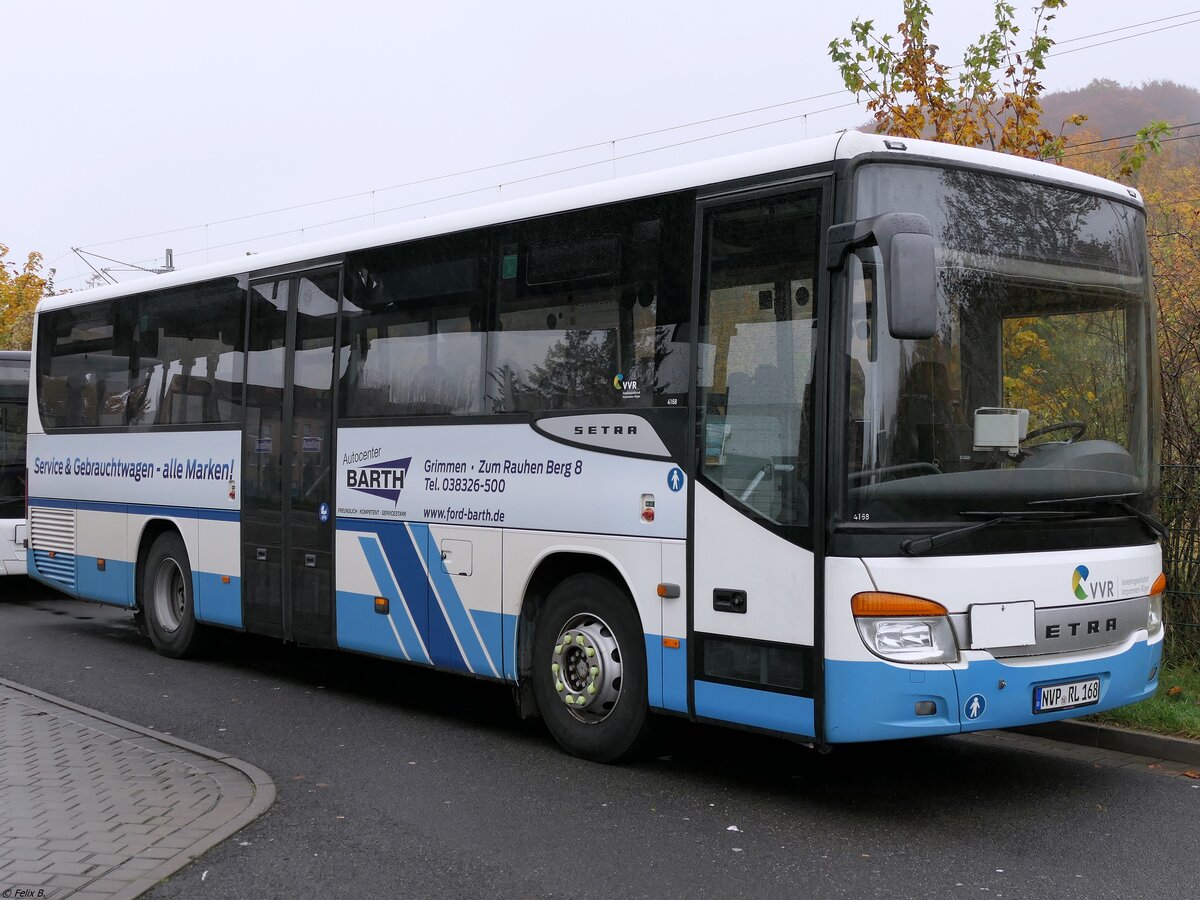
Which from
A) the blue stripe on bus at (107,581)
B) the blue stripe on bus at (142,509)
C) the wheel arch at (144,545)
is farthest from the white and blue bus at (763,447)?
the blue stripe on bus at (107,581)

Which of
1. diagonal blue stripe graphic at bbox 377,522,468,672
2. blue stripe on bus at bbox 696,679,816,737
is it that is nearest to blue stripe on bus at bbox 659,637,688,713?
blue stripe on bus at bbox 696,679,816,737

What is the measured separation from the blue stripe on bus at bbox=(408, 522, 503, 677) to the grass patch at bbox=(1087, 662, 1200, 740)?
368 cm

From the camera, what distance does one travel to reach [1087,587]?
645 cm

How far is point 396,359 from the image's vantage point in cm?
894

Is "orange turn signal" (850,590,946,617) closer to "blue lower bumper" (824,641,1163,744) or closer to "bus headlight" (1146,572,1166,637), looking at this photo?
"blue lower bumper" (824,641,1163,744)

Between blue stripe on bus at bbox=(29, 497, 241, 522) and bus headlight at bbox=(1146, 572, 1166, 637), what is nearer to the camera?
bus headlight at bbox=(1146, 572, 1166, 637)

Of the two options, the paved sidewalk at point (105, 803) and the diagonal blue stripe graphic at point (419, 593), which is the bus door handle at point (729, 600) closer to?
the diagonal blue stripe graphic at point (419, 593)

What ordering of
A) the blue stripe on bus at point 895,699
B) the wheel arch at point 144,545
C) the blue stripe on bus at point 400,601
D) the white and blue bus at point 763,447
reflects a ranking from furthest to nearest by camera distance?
the wheel arch at point 144,545 < the blue stripe on bus at point 400,601 < the white and blue bus at point 763,447 < the blue stripe on bus at point 895,699

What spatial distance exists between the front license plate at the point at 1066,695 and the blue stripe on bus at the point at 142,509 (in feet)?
21.3

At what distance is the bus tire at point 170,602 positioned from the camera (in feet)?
37.4

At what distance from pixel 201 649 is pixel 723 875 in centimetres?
732

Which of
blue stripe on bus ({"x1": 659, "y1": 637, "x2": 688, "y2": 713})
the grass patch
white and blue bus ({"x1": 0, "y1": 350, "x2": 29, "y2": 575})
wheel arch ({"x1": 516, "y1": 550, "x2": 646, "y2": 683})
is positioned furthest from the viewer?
white and blue bus ({"x1": 0, "y1": 350, "x2": 29, "y2": 575})

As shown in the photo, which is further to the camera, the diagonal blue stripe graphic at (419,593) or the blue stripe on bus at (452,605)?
the diagonal blue stripe graphic at (419,593)

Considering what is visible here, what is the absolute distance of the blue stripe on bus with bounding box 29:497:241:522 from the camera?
1068cm
